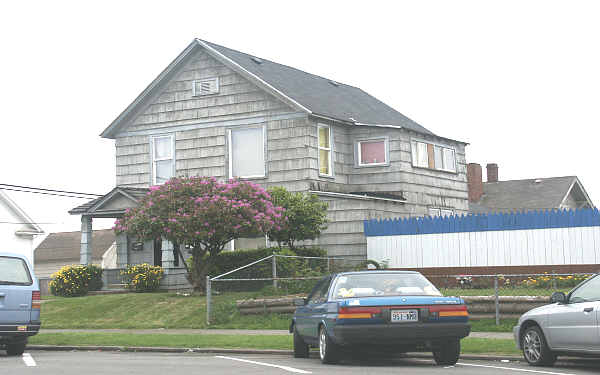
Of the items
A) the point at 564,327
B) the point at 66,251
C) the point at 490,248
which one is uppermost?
the point at 66,251

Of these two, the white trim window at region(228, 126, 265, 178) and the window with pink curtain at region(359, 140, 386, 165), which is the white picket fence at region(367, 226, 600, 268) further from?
the white trim window at region(228, 126, 265, 178)

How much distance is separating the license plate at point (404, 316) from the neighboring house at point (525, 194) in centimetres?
3650

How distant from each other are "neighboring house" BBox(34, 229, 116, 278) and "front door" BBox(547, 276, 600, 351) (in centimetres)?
5940

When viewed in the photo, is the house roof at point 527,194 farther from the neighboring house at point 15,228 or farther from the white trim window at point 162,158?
the neighboring house at point 15,228

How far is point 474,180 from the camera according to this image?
53.1 m

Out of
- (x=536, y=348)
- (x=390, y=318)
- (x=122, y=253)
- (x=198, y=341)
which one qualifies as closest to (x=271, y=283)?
(x=198, y=341)

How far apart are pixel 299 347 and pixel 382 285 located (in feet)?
7.73

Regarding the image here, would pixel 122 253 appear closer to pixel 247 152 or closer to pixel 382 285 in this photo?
pixel 247 152

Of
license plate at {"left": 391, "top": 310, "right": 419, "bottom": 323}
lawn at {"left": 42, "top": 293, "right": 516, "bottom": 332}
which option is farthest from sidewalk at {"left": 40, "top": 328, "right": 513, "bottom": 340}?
license plate at {"left": 391, "top": 310, "right": 419, "bottom": 323}

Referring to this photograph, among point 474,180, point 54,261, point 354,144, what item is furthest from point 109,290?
point 54,261

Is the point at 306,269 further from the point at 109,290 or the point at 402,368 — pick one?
the point at 402,368

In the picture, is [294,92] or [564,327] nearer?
[564,327]

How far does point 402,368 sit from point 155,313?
38.3 feet

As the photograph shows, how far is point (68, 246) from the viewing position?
72812 millimetres
